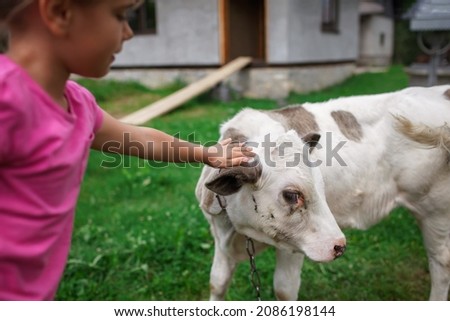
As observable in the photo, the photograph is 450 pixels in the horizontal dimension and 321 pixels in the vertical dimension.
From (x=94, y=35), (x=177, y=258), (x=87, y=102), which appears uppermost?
(x=94, y=35)

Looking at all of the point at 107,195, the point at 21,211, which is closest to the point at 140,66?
the point at 107,195

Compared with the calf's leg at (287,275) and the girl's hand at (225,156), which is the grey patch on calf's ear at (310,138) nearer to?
the girl's hand at (225,156)

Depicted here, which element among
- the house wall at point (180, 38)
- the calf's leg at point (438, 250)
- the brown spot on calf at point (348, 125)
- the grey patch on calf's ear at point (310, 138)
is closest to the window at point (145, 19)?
the house wall at point (180, 38)

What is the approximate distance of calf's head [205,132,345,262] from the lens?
224 cm

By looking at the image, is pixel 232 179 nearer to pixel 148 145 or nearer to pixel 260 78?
pixel 148 145

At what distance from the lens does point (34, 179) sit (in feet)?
4.15

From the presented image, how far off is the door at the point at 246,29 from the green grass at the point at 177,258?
28.0 ft

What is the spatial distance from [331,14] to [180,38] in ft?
15.8

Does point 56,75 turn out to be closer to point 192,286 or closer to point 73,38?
point 73,38

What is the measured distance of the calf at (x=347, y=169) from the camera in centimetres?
242

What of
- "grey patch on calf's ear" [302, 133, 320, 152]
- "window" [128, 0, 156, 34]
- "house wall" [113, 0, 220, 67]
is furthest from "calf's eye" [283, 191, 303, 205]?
"window" [128, 0, 156, 34]

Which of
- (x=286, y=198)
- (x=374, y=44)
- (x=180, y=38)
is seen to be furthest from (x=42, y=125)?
(x=374, y=44)

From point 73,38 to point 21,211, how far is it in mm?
456
